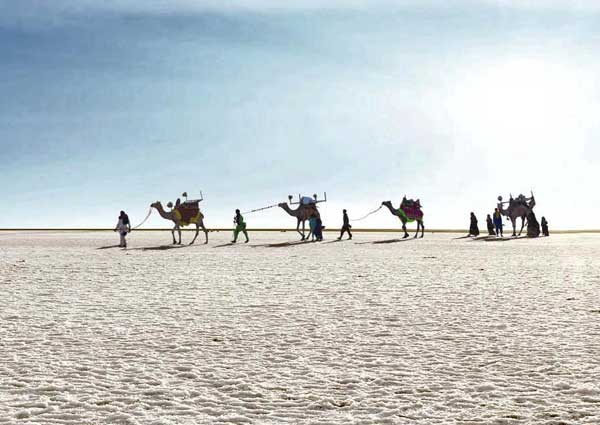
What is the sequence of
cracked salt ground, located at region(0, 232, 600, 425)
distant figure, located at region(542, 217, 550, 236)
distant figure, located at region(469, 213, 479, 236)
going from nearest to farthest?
cracked salt ground, located at region(0, 232, 600, 425), distant figure, located at region(469, 213, 479, 236), distant figure, located at region(542, 217, 550, 236)

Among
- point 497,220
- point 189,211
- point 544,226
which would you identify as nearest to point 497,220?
point 497,220

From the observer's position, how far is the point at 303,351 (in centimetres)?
739

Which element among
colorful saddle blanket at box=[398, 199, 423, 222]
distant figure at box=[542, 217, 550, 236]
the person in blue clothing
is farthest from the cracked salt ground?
distant figure at box=[542, 217, 550, 236]

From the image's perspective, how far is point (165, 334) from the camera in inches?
339

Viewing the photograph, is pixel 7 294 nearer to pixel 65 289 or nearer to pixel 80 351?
pixel 65 289

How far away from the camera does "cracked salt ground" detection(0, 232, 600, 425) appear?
5223mm

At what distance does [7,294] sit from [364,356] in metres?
8.72

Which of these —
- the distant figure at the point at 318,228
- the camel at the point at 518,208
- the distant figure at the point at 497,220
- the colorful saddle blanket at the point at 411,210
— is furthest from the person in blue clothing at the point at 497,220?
the distant figure at the point at 318,228

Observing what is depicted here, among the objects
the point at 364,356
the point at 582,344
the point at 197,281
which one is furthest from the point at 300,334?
the point at 197,281

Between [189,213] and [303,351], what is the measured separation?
29.0 meters

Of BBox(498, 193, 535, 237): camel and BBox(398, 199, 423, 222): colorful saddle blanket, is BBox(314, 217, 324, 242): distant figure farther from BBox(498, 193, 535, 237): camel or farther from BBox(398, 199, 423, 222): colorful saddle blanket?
BBox(498, 193, 535, 237): camel

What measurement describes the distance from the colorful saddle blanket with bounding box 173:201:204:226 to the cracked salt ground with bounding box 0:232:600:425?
20374 millimetres

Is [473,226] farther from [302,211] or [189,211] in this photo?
[189,211]

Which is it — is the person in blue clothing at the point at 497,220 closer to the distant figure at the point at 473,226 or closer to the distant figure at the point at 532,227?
the distant figure at the point at 532,227
